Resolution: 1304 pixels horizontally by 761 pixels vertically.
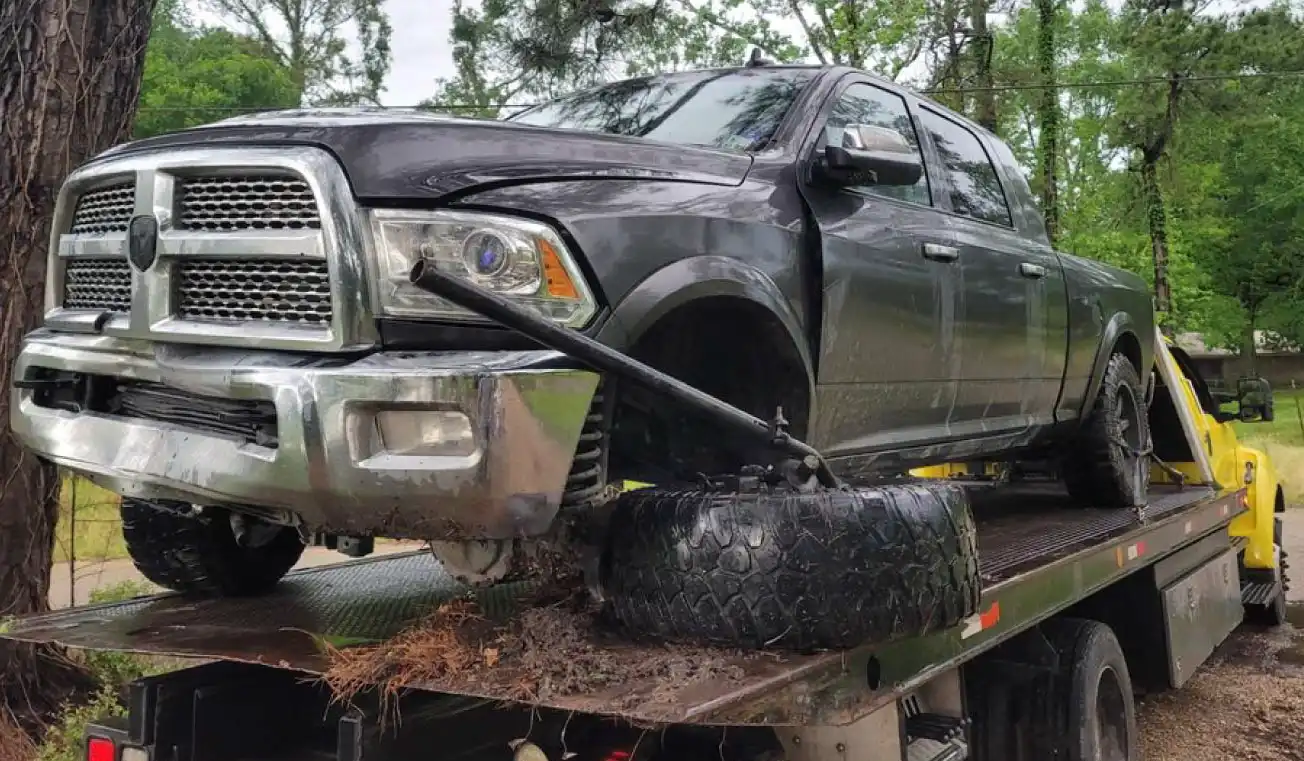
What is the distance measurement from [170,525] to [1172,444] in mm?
5763

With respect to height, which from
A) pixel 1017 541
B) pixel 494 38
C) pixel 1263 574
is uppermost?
pixel 494 38

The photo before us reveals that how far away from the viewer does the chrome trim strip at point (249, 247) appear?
228cm

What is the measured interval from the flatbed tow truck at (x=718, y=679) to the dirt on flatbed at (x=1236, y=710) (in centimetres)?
45

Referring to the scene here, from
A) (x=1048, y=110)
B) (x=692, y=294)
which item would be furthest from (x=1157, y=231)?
(x=692, y=294)

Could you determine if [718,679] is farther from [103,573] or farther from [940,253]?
[103,573]

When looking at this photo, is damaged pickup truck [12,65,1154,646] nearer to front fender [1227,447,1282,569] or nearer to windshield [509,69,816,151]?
windshield [509,69,816,151]

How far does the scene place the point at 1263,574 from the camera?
7340 mm

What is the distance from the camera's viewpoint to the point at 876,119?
3.93 metres

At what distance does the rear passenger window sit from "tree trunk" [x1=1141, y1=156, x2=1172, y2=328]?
2004 centimetres

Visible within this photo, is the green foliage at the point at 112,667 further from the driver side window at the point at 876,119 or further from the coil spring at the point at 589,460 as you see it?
the driver side window at the point at 876,119

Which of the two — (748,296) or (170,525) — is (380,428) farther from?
(170,525)

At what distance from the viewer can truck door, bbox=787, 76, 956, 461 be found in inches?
128

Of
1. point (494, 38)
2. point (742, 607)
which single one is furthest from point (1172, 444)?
point (494, 38)

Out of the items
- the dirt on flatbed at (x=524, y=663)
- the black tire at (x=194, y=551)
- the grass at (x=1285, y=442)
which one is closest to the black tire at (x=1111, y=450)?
the dirt on flatbed at (x=524, y=663)
